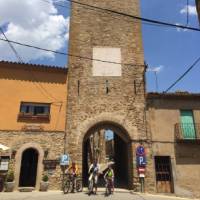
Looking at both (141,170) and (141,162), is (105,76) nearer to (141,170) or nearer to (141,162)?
(141,162)

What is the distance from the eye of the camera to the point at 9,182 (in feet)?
38.1

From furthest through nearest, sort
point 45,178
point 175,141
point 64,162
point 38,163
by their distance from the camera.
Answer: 1. point 175,141
2. point 64,162
3. point 38,163
4. point 45,178

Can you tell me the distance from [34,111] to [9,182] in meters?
3.82

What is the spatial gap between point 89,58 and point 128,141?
5.72 m

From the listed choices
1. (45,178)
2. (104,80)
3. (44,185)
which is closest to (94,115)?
(104,80)

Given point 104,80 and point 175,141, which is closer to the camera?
point 175,141

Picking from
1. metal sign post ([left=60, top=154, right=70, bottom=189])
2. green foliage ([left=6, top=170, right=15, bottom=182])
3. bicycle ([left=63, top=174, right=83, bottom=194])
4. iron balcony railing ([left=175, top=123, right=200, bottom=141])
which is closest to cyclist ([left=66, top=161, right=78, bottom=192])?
bicycle ([left=63, top=174, right=83, bottom=194])

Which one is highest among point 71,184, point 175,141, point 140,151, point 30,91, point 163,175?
point 30,91

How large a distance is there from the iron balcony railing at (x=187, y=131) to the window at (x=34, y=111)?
742cm

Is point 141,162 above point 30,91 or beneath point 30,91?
beneath

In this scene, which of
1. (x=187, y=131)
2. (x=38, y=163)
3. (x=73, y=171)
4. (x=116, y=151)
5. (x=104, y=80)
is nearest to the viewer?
(x=73, y=171)

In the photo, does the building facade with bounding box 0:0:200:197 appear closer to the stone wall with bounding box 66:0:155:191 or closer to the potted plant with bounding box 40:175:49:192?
the stone wall with bounding box 66:0:155:191

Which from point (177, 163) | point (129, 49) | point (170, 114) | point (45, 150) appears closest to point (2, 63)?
point (45, 150)

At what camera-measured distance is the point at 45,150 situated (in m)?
12.8
